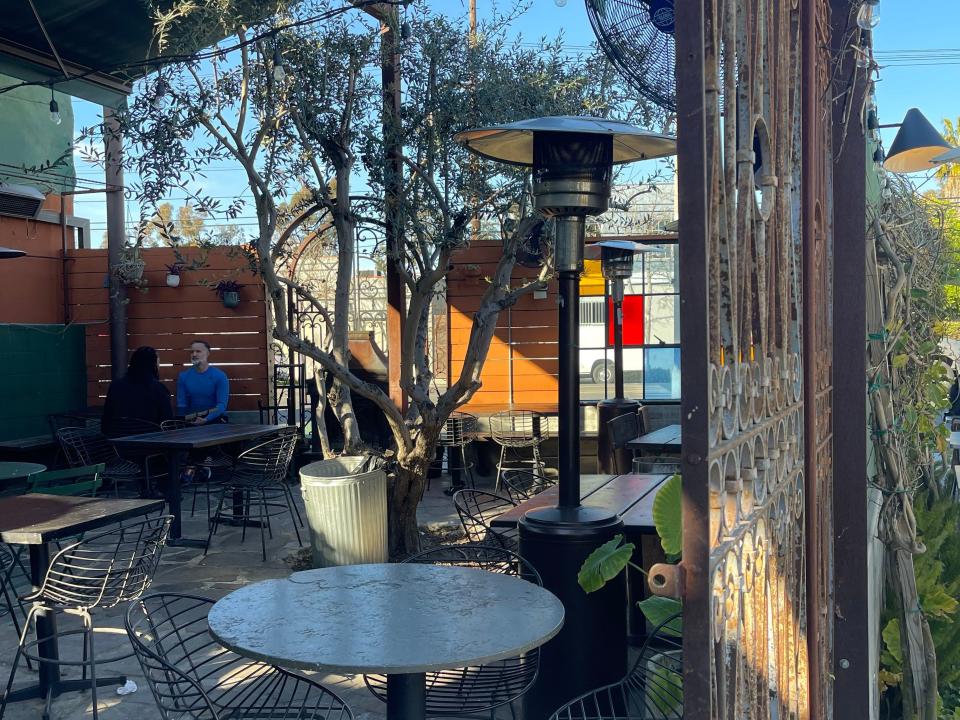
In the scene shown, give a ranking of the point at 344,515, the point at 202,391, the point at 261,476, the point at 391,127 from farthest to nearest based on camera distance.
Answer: the point at 202,391 < the point at 261,476 < the point at 391,127 < the point at 344,515

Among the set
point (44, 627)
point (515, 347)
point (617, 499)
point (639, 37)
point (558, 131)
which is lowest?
point (44, 627)

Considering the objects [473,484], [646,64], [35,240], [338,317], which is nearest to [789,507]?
[646,64]

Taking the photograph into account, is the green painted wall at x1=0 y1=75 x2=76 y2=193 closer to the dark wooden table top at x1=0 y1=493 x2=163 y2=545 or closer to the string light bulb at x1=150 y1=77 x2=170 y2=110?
the string light bulb at x1=150 y1=77 x2=170 y2=110

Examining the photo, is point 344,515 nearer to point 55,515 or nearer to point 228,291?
point 55,515

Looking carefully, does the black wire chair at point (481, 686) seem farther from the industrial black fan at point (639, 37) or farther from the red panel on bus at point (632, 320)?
the red panel on bus at point (632, 320)

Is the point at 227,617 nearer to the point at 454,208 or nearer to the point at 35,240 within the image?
the point at 454,208

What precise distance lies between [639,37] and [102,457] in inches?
299

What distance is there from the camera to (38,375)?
10.9 meters

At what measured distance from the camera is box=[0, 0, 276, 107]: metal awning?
758cm

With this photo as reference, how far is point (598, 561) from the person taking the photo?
306cm

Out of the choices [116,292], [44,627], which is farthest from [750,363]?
[116,292]

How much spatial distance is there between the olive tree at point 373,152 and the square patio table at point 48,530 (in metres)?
2.22

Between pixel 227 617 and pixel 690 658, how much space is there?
5.69 ft

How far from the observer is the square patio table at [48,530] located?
156 inches
